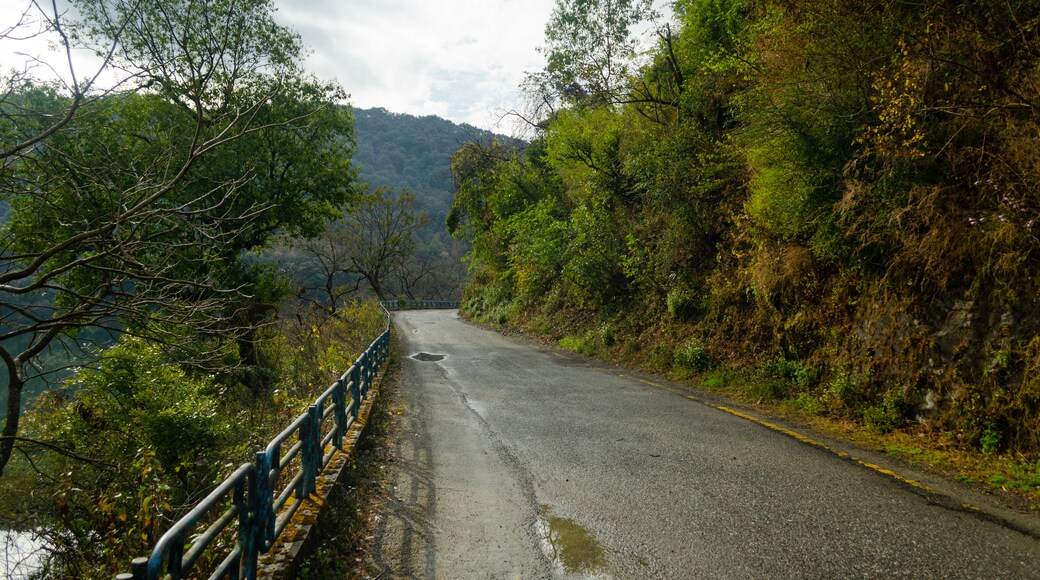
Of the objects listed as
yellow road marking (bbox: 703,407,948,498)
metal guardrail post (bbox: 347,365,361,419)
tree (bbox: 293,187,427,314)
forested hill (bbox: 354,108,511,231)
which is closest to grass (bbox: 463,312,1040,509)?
yellow road marking (bbox: 703,407,948,498)

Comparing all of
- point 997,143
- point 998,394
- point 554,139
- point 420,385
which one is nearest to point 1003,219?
point 997,143

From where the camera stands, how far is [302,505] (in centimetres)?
480

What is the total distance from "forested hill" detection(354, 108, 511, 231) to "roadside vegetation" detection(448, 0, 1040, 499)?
6517 cm

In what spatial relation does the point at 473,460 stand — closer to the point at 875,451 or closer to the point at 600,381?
the point at 875,451

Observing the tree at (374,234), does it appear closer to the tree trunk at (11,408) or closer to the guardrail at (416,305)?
the guardrail at (416,305)

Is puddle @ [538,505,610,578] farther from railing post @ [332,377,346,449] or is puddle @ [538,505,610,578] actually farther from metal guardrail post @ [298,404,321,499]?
railing post @ [332,377,346,449]

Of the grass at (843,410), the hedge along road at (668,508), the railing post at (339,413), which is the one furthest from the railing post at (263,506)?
the grass at (843,410)

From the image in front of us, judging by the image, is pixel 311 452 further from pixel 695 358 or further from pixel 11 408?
pixel 695 358

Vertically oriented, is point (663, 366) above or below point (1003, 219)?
below

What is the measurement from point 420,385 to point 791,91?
29.3 ft

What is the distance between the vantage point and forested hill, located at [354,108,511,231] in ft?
275

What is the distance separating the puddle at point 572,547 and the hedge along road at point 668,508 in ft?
0.05

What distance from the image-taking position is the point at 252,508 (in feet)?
11.6

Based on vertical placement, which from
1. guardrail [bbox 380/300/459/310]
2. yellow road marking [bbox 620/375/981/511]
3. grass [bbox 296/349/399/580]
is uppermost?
yellow road marking [bbox 620/375/981/511]
